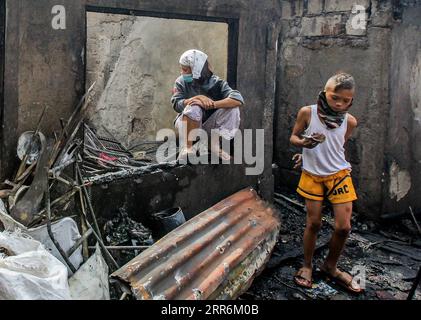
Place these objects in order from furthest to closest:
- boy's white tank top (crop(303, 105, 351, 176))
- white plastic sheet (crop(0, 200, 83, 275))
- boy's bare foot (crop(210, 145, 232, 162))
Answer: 1. boy's bare foot (crop(210, 145, 232, 162))
2. boy's white tank top (crop(303, 105, 351, 176))
3. white plastic sheet (crop(0, 200, 83, 275))

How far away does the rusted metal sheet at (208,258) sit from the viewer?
308 cm

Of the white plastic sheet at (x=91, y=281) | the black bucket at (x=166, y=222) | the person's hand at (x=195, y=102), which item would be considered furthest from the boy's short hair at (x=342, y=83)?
the white plastic sheet at (x=91, y=281)

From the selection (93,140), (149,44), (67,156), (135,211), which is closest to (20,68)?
(67,156)

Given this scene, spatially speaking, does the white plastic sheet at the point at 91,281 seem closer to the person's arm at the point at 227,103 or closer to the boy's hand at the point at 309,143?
the boy's hand at the point at 309,143

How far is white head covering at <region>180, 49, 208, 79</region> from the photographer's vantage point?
4.82m

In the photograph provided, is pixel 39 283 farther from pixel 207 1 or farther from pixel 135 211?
pixel 207 1

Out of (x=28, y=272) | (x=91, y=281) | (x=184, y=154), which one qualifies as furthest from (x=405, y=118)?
(x=28, y=272)

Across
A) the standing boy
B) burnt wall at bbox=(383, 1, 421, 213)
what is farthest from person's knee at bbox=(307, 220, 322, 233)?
A: burnt wall at bbox=(383, 1, 421, 213)

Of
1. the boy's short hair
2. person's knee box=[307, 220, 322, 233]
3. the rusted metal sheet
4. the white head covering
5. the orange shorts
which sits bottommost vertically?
the rusted metal sheet

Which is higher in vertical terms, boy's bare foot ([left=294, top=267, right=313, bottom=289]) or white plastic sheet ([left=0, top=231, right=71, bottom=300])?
white plastic sheet ([left=0, top=231, right=71, bottom=300])

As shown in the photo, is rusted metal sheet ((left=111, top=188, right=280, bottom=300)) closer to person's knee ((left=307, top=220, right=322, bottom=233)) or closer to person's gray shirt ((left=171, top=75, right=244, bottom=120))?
person's knee ((left=307, top=220, right=322, bottom=233))

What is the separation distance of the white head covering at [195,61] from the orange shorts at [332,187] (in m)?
1.68

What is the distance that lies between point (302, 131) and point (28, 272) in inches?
99.8

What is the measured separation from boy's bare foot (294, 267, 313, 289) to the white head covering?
229 cm
